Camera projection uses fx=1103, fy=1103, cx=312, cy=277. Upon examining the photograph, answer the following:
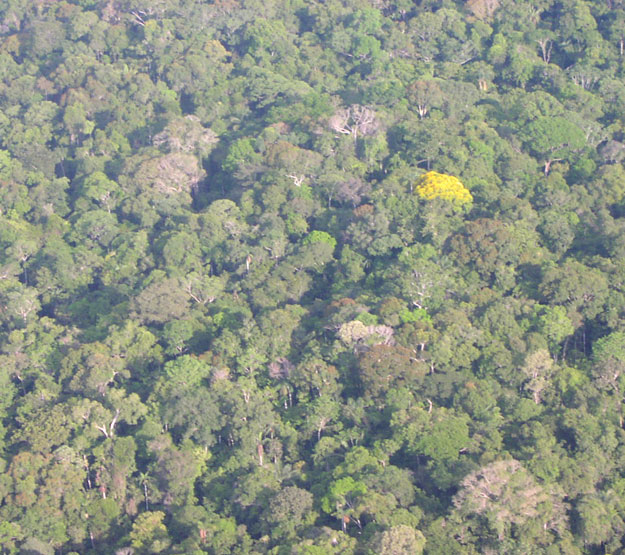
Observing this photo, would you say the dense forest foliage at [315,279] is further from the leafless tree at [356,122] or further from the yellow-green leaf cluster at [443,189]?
the yellow-green leaf cluster at [443,189]

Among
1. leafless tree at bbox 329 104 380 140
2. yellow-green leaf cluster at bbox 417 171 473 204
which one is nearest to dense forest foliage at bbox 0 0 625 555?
leafless tree at bbox 329 104 380 140

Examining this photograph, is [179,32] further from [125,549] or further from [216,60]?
[125,549]

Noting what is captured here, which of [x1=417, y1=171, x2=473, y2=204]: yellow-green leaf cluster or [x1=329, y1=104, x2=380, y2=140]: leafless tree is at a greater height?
[x1=417, y1=171, x2=473, y2=204]: yellow-green leaf cluster

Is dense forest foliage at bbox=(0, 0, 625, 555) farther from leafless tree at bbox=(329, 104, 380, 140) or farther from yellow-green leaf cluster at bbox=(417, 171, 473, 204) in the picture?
yellow-green leaf cluster at bbox=(417, 171, 473, 204)

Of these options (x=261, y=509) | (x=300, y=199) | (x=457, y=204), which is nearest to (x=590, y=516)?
(x=261, y=509)

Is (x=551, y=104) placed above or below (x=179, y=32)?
above

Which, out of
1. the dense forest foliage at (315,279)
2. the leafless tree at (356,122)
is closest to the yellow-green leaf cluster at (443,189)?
the dense forest foliage at (315,279)
